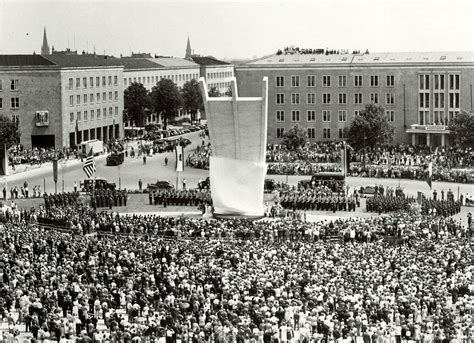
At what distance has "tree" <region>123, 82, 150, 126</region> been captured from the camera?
494ft

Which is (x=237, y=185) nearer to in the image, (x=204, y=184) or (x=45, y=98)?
(x=204, y=184)

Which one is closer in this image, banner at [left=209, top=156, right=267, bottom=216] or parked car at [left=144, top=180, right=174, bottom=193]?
banner at [left=209, top=156, right=267, bottom=216]

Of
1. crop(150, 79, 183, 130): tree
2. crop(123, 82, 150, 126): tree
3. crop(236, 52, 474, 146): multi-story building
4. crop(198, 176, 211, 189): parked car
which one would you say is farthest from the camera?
crop(150, 79, 183, 130): tree

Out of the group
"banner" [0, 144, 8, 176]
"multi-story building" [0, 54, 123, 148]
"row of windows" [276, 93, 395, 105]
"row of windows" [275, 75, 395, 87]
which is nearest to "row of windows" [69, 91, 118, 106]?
"multi-story building" [0, 54, 123, 148]

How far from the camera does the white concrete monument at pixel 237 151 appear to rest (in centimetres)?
6800

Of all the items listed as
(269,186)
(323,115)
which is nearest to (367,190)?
(269,186)

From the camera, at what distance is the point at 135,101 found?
15062 centimetres

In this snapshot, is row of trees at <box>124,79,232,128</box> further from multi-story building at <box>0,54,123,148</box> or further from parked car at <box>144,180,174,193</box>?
parked car at <box>144,180,174,193</box>

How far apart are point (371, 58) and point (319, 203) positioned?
5281cm

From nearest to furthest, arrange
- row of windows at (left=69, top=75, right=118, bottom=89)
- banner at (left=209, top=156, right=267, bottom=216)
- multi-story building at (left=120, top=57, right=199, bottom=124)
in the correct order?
banner at (left=209, top=156, right=267, bottom=216), row of windows at (left=69, top=75, right=118, bottom=89), multi-story building at (left=120, top=57, right=199, bottom=124)

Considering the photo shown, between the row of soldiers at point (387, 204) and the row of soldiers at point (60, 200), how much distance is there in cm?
2378

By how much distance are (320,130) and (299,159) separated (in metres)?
17.6

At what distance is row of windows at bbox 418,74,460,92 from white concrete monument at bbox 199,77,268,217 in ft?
172

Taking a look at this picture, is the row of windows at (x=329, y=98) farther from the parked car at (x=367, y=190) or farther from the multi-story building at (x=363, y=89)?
the parked car at (x=367, y=190)
